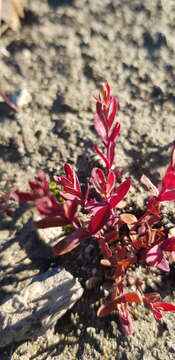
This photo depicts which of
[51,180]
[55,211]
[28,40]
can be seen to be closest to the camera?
[55,211]

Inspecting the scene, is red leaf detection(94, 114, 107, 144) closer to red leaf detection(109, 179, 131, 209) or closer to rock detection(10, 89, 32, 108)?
red leaf detection(109, 179, 131, 209)

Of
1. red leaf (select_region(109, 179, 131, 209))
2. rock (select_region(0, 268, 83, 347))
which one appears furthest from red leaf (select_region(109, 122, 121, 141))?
rock (select_region(0, 268, 83, 347))

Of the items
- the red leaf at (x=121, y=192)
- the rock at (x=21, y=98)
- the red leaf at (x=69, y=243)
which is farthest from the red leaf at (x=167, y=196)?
the rock at (x=21, y=98)

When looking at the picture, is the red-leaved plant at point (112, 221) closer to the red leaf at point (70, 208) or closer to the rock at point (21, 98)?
the red leaf at point (70, 208)

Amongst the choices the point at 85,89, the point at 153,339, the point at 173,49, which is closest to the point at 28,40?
the point at 85,89

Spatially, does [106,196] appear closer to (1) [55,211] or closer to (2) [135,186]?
(1) [55,211]
